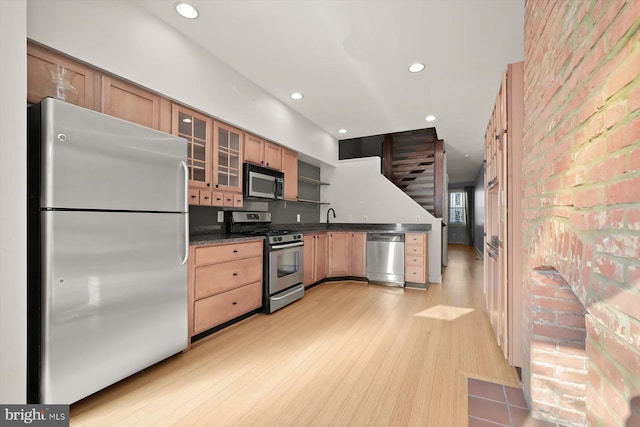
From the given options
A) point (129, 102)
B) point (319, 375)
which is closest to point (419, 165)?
point (319, 375)

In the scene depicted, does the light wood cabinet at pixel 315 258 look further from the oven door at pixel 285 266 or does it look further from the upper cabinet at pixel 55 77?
the upper cabinet at pixel 55 77

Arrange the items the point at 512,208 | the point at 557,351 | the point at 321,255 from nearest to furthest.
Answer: the point at 557,351, the point at 512,208, the point at 321,255

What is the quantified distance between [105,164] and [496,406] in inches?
108

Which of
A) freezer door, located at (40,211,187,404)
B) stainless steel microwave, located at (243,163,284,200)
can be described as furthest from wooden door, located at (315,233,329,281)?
freezer door, located at (40,211,187,404)

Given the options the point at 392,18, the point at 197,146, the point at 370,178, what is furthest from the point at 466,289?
the point at 197,146

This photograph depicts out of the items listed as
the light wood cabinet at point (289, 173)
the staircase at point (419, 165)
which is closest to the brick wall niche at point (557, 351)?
the light wood cabinet at point (289, 173)

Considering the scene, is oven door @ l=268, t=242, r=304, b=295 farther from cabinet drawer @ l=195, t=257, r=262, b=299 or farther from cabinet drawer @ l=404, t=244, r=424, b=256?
cabinet drawer @ l=404, t=244, r=424, b=256

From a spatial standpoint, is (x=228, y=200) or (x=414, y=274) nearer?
(x=228, y=200)

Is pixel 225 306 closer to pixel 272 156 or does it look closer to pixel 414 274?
pixel 272 156

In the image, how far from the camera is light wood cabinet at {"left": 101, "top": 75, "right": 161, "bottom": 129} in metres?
1.99

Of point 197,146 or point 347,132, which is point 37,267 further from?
point 347,132

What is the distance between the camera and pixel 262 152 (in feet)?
11.8

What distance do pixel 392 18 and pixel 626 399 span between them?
251 centimetres

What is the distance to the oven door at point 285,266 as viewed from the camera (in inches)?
129
